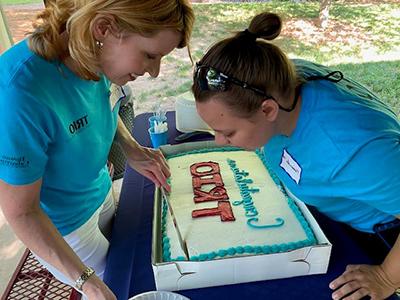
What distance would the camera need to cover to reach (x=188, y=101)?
4.52ft

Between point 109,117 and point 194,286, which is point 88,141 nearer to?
point 109,117

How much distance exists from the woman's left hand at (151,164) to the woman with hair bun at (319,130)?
236 millimetres

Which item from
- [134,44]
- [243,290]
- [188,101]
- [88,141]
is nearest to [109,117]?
[88,141]

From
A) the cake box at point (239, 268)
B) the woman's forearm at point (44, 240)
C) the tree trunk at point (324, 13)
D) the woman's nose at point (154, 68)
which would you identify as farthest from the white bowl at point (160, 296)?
the tree trunk at point (324, 13)

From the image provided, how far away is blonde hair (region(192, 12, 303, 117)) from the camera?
80 centimetres

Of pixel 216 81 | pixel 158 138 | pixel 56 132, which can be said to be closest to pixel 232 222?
pixel 216 81

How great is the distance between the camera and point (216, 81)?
806 millimetres

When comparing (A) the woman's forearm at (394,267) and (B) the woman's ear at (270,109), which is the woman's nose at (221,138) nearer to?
(B) the woman's ear at (270,109)

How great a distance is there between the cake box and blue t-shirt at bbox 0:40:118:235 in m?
0.27

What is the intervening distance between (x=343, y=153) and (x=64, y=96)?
0.59 metres

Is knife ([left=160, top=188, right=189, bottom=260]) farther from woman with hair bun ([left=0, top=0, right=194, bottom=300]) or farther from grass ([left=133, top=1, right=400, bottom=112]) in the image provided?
grass ([left=133, top=1, right=400, bottom=112])

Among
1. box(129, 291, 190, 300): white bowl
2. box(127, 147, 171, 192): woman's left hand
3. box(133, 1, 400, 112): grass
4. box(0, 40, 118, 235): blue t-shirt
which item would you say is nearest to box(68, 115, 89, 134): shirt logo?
box(0, 40, 118, 235): blue t-shirt

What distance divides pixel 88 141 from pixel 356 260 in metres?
0.67

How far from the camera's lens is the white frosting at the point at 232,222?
810 mm
